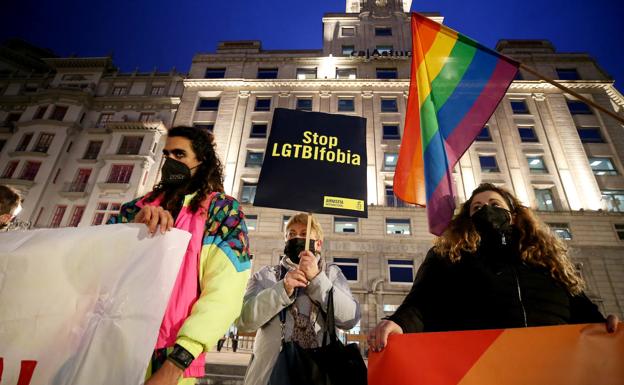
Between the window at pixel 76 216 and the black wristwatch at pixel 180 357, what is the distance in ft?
80.7

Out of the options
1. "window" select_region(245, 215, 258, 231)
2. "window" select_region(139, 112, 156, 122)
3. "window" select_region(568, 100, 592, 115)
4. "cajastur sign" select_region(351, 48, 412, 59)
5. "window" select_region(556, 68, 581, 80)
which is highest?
"cajastur sign" select_region(351, 48, 412, 59)

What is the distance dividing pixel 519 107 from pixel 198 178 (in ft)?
94.9

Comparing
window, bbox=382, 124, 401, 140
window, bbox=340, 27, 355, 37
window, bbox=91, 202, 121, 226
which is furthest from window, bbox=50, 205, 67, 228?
window, bbox=340, 27, 355, 37

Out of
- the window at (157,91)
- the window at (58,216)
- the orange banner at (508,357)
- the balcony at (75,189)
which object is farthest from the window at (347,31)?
the orange banner at (508,357)

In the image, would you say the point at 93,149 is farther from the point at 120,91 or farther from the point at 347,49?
the point at 347,49

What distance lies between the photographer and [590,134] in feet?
73.0

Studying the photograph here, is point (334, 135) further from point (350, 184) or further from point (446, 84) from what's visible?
point (446, 84)

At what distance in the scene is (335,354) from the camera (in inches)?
80.3

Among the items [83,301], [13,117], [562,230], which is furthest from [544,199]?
[13,117]

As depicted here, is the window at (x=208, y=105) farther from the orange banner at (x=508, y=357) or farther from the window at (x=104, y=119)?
the orange banner at (x=508, y=357)

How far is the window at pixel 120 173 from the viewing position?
21578 mm

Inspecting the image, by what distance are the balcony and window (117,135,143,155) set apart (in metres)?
3.27

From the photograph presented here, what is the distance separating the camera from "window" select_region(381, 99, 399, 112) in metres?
24.4

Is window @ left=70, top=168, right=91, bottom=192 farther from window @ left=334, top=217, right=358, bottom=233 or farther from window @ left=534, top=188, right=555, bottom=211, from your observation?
window @ left=534, top=188, right=555, bottom=211
